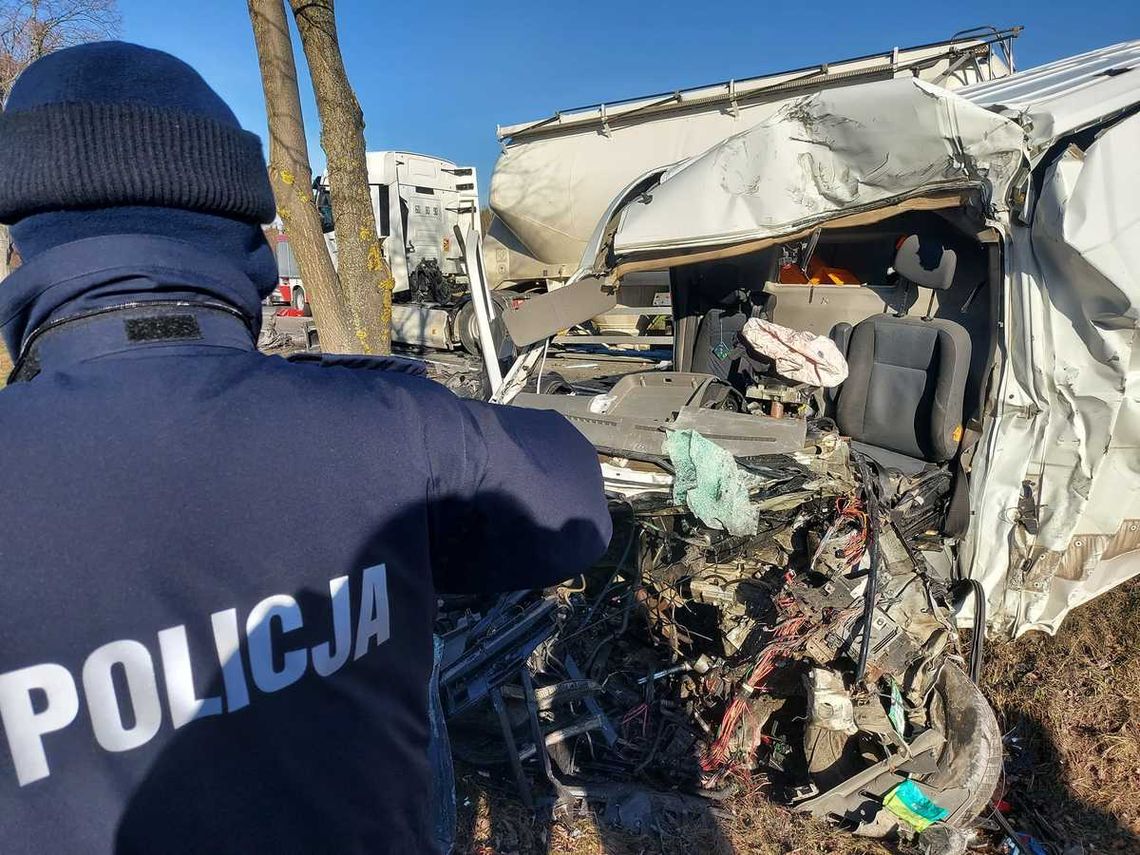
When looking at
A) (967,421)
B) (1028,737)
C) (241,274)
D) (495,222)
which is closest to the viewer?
(241,274)

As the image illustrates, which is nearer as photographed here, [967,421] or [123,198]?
[123,198]

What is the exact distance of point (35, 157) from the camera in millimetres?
660

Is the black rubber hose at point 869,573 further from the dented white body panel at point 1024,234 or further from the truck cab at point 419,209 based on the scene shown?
the truck cab at point 419,209

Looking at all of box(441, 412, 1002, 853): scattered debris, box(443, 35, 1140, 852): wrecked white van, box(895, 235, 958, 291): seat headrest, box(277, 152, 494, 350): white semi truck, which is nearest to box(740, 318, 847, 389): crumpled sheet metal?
box(443, 35, 1140, 852): wrecked white van

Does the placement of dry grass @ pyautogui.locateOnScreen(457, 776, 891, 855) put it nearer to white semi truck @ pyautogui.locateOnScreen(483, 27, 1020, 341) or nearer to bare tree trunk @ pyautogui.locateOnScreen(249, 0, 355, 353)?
bare tree trunk @ pyautogui.locateOnScreen(249, 0, 355, 353)

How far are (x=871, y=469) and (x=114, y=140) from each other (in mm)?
3067

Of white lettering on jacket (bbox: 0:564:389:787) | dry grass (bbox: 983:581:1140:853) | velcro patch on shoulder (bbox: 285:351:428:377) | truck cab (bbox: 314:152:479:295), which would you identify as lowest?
dry grass (bbox: 983:581:1140:853)

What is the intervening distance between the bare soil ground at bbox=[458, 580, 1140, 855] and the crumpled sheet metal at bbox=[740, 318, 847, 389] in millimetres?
1690

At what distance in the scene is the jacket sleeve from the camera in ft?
2.68

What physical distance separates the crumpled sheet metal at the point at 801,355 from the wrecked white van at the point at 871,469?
1 centimetres

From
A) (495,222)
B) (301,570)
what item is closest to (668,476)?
(301,570)

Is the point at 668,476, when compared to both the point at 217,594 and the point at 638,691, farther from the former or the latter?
the point at 217,594

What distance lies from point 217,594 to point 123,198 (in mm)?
426

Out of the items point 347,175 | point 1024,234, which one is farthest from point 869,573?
point 347,175
